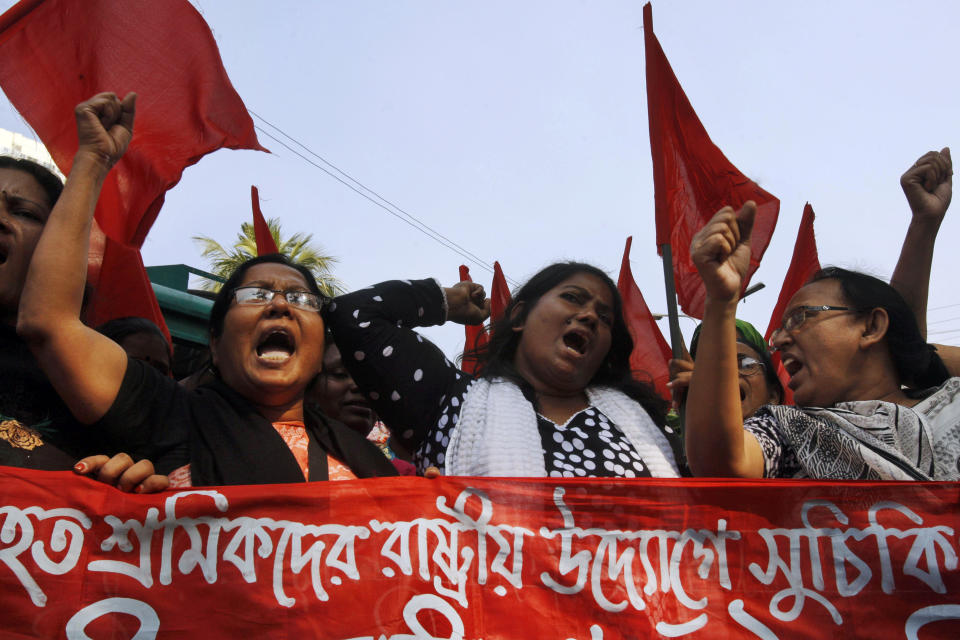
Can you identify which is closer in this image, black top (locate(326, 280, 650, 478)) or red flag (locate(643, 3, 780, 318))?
black top (locate(326, 280, 650, 478))

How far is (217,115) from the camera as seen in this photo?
3.22 meters

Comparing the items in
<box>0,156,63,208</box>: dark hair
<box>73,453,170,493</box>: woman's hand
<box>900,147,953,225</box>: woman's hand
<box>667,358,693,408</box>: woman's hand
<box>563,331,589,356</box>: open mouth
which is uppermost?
<box>900,147,953,225</box>: woman's hand

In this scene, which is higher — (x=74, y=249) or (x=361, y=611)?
(x=74, y=249)

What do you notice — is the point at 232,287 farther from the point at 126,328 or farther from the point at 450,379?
the point at 126,328

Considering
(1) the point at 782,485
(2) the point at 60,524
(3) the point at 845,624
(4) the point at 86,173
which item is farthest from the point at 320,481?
(3) the point at 845,624

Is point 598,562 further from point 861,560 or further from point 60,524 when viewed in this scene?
point 60,524

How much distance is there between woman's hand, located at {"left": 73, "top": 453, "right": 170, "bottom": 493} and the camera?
6.03 feet

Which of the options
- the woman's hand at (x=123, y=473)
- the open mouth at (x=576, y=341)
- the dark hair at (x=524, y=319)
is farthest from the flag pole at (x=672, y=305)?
the woman's hand at (x=123, y=473)

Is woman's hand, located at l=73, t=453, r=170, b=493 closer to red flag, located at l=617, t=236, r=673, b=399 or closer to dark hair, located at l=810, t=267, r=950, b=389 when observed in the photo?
dark hair, located at l=810, t=267, r=950, b=389

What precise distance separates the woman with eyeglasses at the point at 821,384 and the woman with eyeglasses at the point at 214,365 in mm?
885

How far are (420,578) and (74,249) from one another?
3.49ft

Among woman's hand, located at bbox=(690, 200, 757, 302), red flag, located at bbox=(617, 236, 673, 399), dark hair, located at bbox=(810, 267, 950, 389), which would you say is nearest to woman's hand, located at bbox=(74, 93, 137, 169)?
woman's hand, located at bbox=(690, 200, 757, 302)

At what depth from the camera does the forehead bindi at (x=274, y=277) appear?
8.18 feet

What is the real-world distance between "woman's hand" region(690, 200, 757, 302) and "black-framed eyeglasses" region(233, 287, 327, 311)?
1.12 meters
